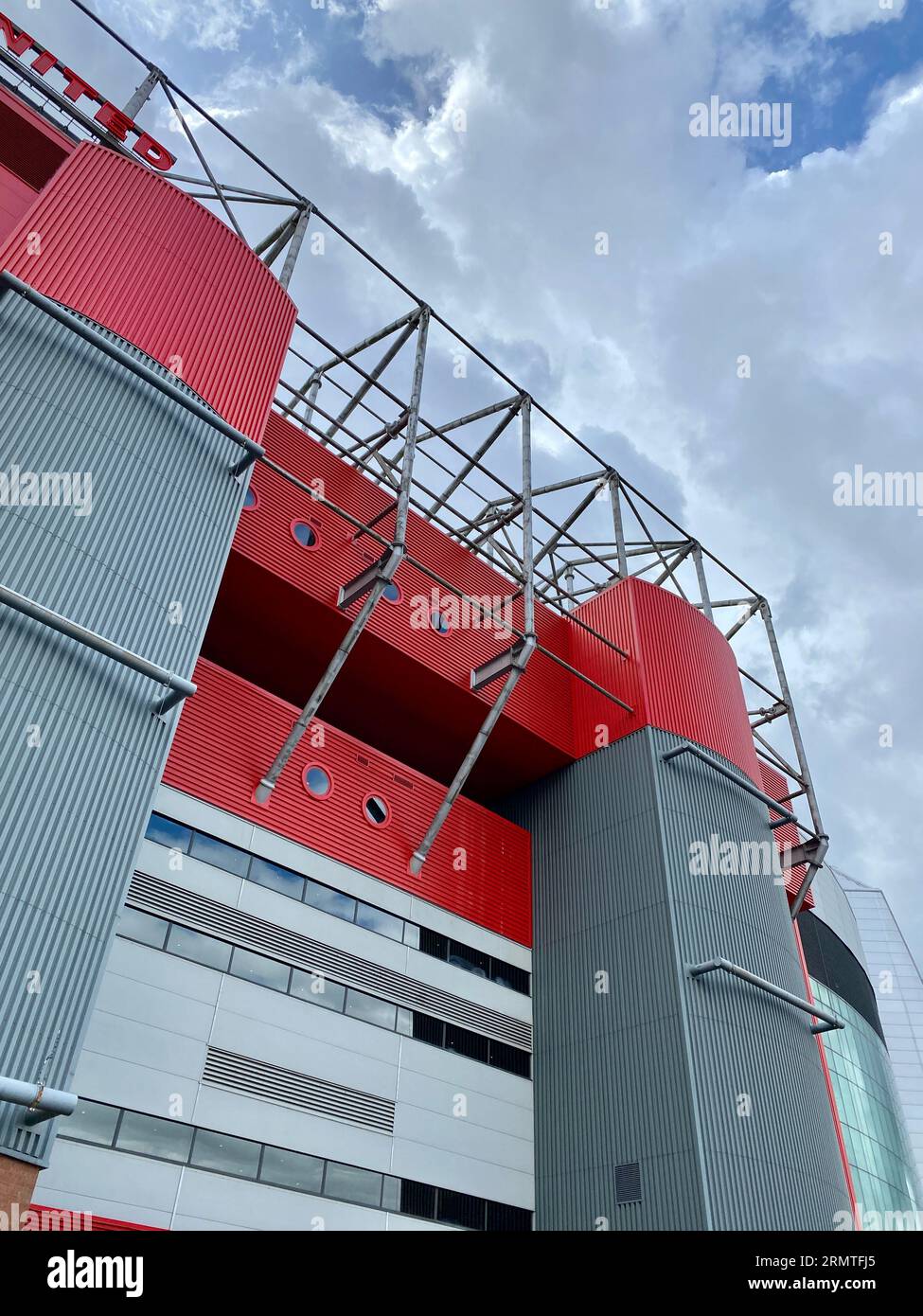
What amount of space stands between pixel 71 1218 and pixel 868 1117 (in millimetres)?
40422

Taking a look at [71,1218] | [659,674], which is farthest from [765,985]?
[71,1218]

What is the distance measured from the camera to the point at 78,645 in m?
17.1

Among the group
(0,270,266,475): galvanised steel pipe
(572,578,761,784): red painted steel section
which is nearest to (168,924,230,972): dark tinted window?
(0,270,266,475): galvanised steel pipe

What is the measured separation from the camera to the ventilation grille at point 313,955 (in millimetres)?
20438

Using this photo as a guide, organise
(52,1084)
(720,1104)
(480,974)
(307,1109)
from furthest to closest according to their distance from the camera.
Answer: (480,974)
(720,1104)
(307,1109)
(52,1084)

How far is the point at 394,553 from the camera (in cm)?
2498

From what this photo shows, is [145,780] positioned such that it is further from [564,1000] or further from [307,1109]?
[564,1000]

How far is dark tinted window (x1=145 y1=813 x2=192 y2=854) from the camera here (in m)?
21.0

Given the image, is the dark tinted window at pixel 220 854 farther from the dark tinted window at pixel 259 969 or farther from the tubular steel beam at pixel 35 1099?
the tubular steel beam at pixel 35 1099

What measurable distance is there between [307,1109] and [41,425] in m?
15.3

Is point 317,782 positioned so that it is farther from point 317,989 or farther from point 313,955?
point 317,989

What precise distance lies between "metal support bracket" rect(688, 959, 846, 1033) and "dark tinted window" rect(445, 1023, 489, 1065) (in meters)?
5.84

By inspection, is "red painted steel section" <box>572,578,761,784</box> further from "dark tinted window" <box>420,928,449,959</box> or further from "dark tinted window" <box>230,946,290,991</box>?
"dark tinted window" <box>230,946,290,991</box>
